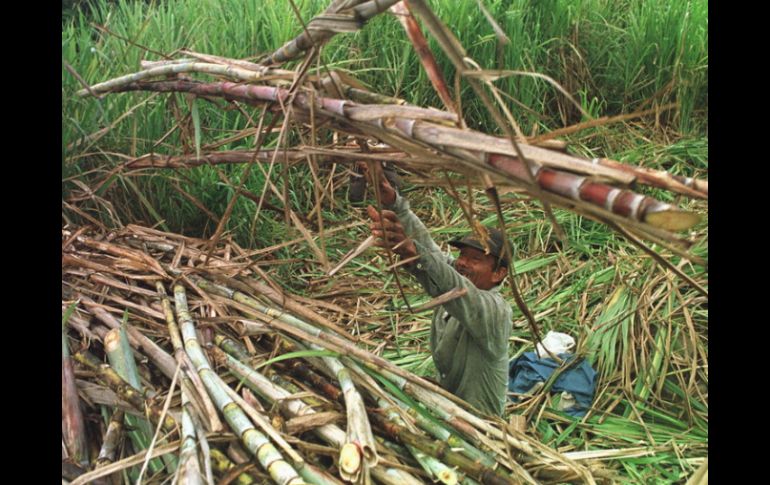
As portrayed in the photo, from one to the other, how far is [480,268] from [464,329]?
0.65 feet

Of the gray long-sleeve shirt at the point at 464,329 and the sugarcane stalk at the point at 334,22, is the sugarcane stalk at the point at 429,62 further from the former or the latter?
the gray long-sleeve shirt at the point at 464,329

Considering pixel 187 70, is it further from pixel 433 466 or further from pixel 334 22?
pixel 433 466

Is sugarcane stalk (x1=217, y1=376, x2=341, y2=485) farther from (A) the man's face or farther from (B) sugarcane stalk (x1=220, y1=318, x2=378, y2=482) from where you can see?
(A) the man's face

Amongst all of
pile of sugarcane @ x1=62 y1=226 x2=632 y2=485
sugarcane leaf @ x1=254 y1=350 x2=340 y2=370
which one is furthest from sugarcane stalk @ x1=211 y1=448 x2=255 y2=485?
sugarcane leaf @ x1=254 y1=350 x2=340 y2=370

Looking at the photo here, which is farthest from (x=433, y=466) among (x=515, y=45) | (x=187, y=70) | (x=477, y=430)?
(x=515, y=45)

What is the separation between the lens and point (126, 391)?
1.46 metres

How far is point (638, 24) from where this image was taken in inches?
152

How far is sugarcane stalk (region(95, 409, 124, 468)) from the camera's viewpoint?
136 cm

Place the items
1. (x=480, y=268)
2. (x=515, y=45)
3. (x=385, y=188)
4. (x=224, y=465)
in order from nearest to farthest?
(x=224, y=465) → (x=385, y=188) → (x=480, y=268) → (x=515, y=45)

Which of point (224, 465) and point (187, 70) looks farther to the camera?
point (187, 70)

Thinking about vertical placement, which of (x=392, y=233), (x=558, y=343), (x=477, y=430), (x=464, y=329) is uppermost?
(x=392, y=233)

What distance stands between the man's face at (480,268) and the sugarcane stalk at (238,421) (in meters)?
0.86

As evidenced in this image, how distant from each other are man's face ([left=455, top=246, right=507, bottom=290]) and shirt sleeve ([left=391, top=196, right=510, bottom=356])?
6 centimetres

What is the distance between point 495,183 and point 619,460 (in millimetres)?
1286
